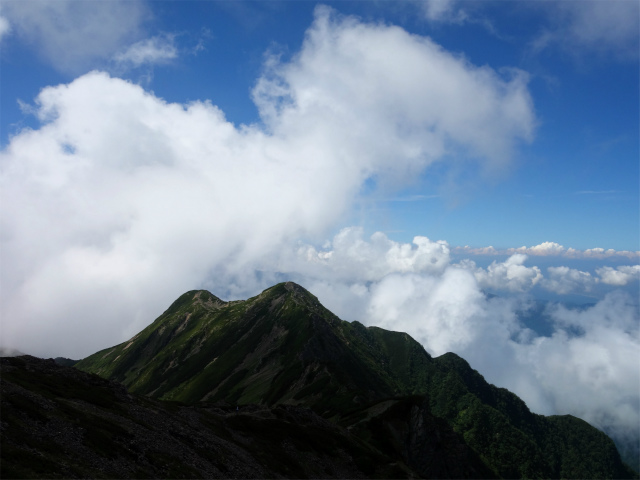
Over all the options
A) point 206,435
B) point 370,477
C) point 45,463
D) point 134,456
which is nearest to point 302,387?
point 370,477

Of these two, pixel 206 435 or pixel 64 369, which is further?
pixel 64 369

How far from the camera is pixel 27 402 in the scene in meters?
56.5

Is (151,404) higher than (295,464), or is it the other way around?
(151,404)

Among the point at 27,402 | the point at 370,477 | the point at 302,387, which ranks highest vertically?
the point at 302,387

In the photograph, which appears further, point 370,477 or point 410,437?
point 410,437

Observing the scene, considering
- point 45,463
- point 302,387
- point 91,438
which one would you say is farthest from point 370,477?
point 302,387

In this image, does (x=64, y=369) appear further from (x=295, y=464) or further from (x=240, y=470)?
(x=295, y=464)

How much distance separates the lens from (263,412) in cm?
10775

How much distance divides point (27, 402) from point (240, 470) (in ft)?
118

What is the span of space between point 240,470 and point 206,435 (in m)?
14.8

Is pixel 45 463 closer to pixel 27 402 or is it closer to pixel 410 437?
pixel 27 402

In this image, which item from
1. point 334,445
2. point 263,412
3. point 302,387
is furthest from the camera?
point 302,387

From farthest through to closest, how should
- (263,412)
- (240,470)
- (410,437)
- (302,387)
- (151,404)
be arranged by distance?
(302,387)
(410,437)
(263,412)
(151,404)
(240,470)

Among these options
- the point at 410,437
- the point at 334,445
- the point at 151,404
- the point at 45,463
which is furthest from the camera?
the point at 410,437
